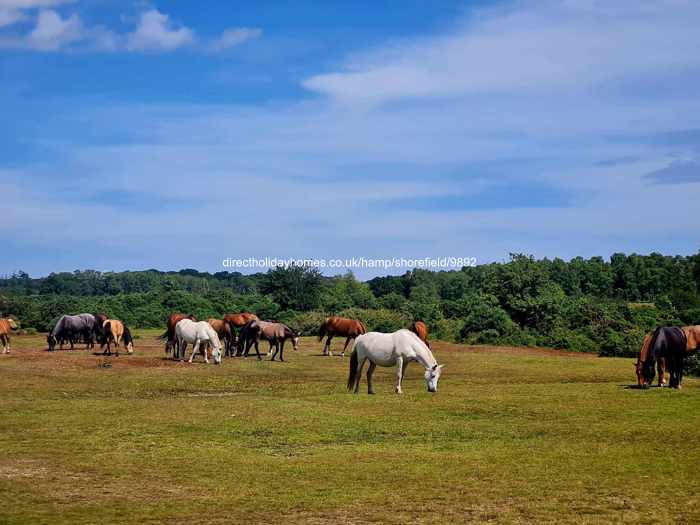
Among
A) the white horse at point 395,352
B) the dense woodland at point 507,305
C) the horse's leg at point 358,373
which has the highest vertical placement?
the dense woodland at point 507,305

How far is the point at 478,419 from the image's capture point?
781 inches

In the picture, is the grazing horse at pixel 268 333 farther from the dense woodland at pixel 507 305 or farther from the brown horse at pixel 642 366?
the dense woodland at pixel 507 305

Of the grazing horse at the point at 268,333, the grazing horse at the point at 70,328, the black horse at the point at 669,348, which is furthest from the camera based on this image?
the grazing horse at the point at 70,328

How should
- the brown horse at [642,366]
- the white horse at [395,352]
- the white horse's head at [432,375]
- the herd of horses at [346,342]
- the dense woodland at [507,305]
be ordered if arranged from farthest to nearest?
the dense woodland at [507,305] → the brown horse at [642,366] → the white horse's head at [432,375] → the herd of horses at [346,342] → the white horse at [395,352]

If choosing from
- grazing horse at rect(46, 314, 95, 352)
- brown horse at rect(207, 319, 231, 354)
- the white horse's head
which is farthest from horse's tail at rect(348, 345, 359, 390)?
grazing horse at rect(46, 314, 95, 352)

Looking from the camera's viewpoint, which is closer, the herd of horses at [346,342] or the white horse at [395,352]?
the white horse at [395,352]

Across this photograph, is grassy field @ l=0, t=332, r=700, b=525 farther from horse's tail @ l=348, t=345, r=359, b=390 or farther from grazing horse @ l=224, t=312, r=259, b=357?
grazing horse @ l=224, t=312, r=259, b=357

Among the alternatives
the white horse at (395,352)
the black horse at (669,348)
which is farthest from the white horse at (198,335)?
the black horse at (669,348)

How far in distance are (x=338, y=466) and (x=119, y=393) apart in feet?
40.8

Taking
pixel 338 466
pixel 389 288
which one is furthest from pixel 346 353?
pixel 389 288

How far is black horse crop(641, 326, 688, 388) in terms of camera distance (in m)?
24.8

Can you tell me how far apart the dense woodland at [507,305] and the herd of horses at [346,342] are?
1808cm

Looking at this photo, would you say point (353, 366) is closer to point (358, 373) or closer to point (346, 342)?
point (358, 373)

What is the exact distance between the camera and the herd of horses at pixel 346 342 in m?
24.3
